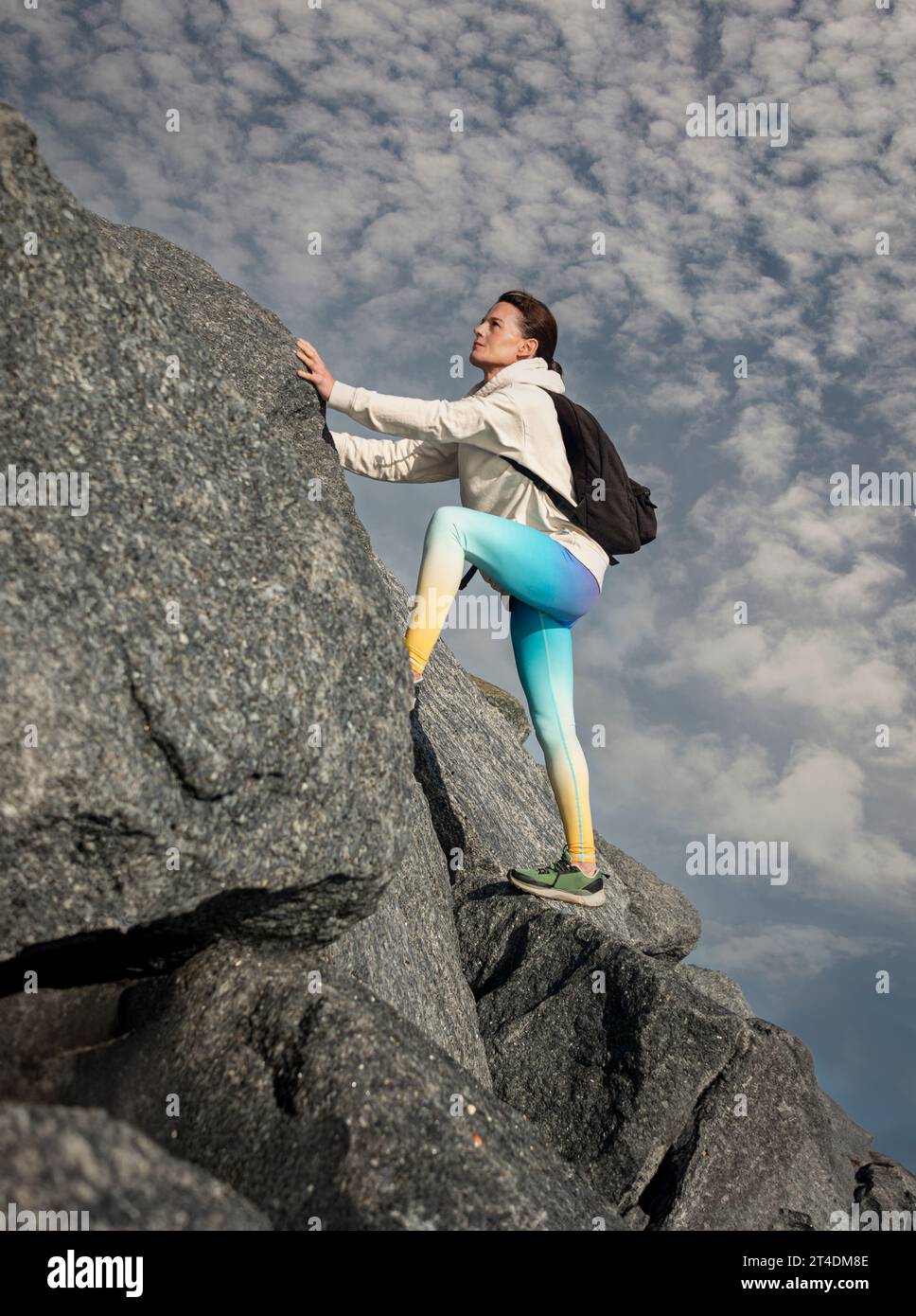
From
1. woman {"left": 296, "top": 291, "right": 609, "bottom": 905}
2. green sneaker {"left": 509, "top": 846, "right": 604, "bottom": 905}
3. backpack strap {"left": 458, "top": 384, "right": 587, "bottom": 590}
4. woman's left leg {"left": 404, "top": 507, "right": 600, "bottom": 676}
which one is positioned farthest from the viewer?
green sneaker {"left": 509, "top": 846, "right": 604, "bottom": 905}

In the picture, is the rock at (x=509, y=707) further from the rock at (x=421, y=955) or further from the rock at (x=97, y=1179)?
the rock at (x=97, y=1179)

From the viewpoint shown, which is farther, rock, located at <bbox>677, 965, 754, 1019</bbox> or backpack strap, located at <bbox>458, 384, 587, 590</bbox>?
rock, located at <bbox>677, 965, 754, 1019</bbox>

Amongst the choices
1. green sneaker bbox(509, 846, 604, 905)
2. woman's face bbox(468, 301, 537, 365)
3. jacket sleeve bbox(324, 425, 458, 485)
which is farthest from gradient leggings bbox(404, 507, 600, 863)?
woman's face bbox(468, 301, 537, 365)

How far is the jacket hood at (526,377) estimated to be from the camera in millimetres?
8711

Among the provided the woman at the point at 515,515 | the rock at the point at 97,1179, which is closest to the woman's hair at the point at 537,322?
the woman at the point at 515,515

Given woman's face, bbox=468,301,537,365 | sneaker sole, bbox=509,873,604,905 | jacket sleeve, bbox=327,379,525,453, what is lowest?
sneaker sole, bbox=509,873,604,905

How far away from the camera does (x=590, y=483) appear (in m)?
8.75

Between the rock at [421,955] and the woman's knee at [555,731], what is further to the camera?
the woman's knee at [555,731]

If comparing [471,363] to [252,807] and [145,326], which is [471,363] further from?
[252,807]

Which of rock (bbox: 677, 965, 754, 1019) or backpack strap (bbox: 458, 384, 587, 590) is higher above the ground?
backpack strap (bbox: 458, 384, 587, 590)

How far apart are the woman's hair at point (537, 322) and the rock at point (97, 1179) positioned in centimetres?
762

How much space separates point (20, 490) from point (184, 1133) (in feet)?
11.3

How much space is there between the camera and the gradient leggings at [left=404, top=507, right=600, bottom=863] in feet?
27.2

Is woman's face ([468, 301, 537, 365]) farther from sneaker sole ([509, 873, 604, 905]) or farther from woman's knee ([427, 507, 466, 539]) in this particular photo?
sneaker sole ([509, 873, 604, 905])
